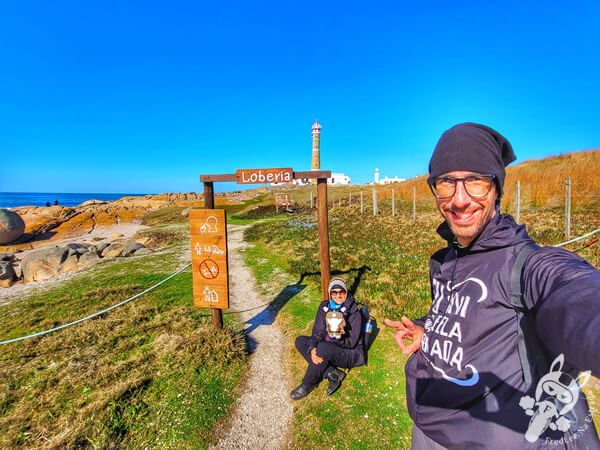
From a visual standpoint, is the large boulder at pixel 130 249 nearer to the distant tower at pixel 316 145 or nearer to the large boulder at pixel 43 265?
the large boulder at pixel 43 265

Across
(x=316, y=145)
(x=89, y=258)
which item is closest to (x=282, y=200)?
(x=316, y=145)

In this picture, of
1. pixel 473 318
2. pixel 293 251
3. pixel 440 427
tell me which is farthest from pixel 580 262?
pixel 293 251

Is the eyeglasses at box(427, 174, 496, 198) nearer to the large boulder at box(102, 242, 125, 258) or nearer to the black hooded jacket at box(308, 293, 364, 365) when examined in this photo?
the black hooded jacket at box(308, 293, 364, 365)

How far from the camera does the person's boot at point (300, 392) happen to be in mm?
3682

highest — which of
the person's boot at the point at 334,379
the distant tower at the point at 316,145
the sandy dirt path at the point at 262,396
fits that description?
the distant tower at the point at 316,145

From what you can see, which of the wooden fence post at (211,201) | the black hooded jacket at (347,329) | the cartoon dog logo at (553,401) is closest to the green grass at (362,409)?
the black hooded jacket at (347,329)

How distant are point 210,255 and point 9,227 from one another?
24.2 metres

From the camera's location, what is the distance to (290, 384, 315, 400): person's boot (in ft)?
12.1

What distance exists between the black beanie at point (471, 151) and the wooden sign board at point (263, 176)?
3.32 metres

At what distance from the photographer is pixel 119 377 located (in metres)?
4.13

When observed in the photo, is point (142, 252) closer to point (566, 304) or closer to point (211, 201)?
point (211, 201)

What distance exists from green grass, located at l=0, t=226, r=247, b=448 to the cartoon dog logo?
3.34m

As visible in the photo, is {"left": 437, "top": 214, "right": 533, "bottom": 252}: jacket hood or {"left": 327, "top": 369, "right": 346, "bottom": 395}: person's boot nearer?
{"left": 437, "top": 214, "right": 533, "bottom": 252}: jacket hood

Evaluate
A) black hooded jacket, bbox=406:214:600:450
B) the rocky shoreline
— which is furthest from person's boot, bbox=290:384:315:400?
the rocky shoreline
